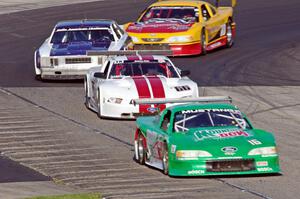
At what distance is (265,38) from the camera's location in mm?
37719

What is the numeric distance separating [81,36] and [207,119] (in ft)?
38.6

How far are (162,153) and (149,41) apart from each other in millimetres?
14572

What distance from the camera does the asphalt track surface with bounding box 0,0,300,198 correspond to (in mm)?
17500

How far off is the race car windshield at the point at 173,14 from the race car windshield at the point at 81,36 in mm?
4188

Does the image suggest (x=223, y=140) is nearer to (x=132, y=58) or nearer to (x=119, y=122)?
(x=119, y=122)

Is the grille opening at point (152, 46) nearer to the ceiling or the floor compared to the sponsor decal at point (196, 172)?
nearer to the floor

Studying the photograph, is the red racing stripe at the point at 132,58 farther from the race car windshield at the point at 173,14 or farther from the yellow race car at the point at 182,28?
the race car windshield at the point at 173,14

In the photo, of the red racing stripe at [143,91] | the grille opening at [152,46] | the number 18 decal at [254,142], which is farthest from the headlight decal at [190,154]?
the grille opening at [152,46]

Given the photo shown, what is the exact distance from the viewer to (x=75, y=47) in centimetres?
2955

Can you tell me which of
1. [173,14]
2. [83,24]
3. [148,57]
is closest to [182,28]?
[173,14]

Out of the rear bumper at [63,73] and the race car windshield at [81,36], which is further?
the race car windshield at [81,36]

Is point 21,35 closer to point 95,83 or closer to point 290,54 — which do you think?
point 290,54

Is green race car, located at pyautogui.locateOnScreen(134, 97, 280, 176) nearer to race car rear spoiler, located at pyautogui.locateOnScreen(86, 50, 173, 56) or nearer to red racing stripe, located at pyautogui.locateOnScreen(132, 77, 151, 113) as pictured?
red racing stripe, located at pyautogui.locateOnScreen(132, 77, 151, 113)

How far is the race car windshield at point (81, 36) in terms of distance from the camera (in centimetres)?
3014
